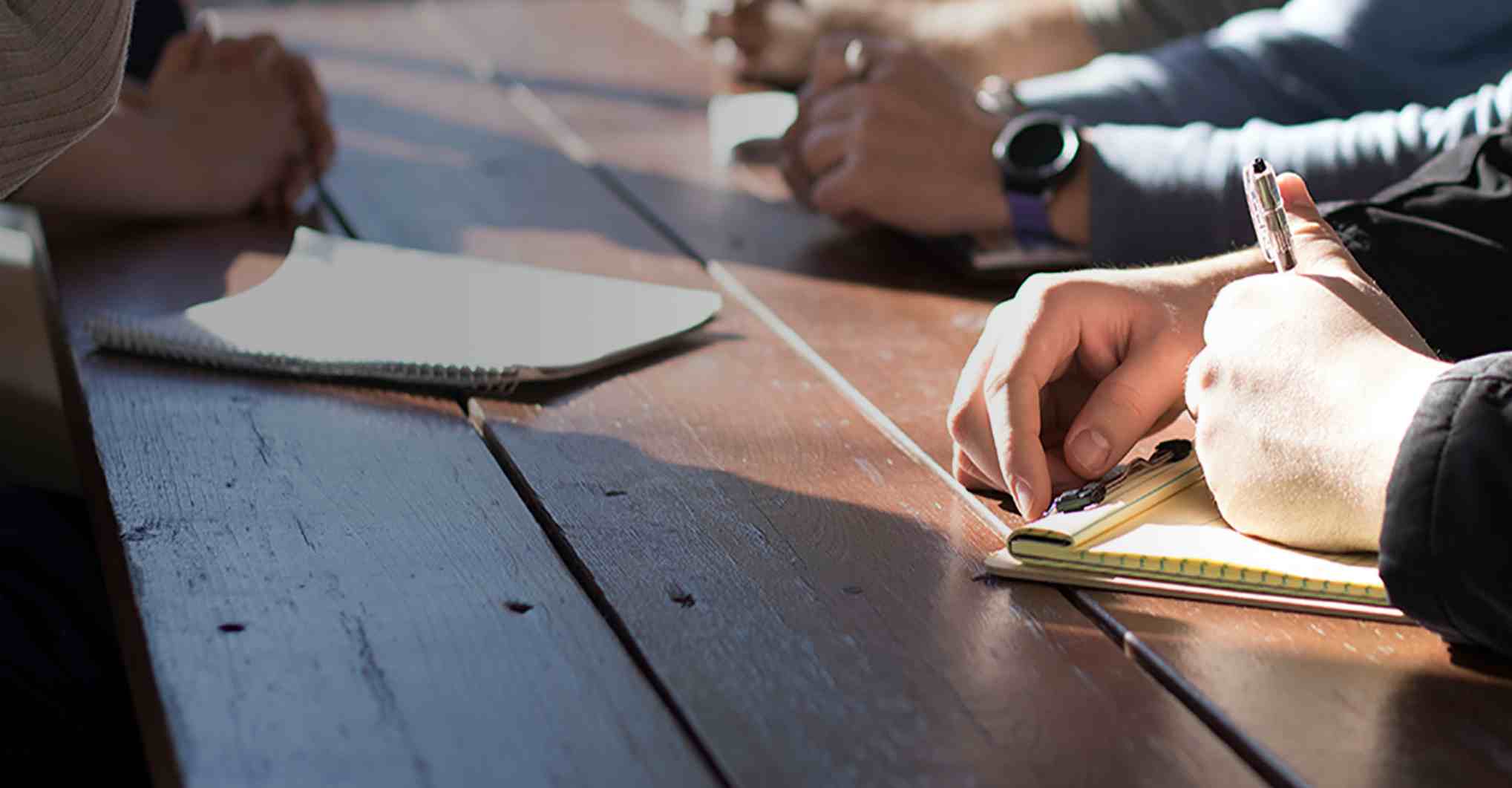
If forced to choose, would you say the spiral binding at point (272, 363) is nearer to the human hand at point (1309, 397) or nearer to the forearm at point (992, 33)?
the human hand at point (1309, 397)

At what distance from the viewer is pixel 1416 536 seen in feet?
2.29

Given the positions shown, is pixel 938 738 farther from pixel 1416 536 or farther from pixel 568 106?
pixel 568 106

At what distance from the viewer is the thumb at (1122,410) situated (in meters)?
0.90

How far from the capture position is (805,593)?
2.55 ft

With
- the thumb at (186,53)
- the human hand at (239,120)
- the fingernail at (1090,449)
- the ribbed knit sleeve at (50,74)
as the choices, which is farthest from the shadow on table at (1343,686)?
the thumb at (186,53)

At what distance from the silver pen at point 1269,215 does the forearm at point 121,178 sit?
1057 mm

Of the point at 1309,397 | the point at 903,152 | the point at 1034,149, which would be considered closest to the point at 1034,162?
the point at 1034,149

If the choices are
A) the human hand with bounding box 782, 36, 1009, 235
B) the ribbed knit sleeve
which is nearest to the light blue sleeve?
the human hand with bounding box 782, 36, 1009, 235

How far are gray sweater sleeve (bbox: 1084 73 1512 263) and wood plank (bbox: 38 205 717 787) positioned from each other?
61 centimetres

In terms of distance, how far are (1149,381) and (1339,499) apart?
0.16m

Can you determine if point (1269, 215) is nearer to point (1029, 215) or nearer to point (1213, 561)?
point (1213, 561)

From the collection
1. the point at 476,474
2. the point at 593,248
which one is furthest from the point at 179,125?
the point at 476,474

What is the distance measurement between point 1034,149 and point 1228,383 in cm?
64

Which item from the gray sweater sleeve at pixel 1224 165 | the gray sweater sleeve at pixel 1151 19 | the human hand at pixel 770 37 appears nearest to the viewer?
the gray sweater sleeve at pixel 1224 165
